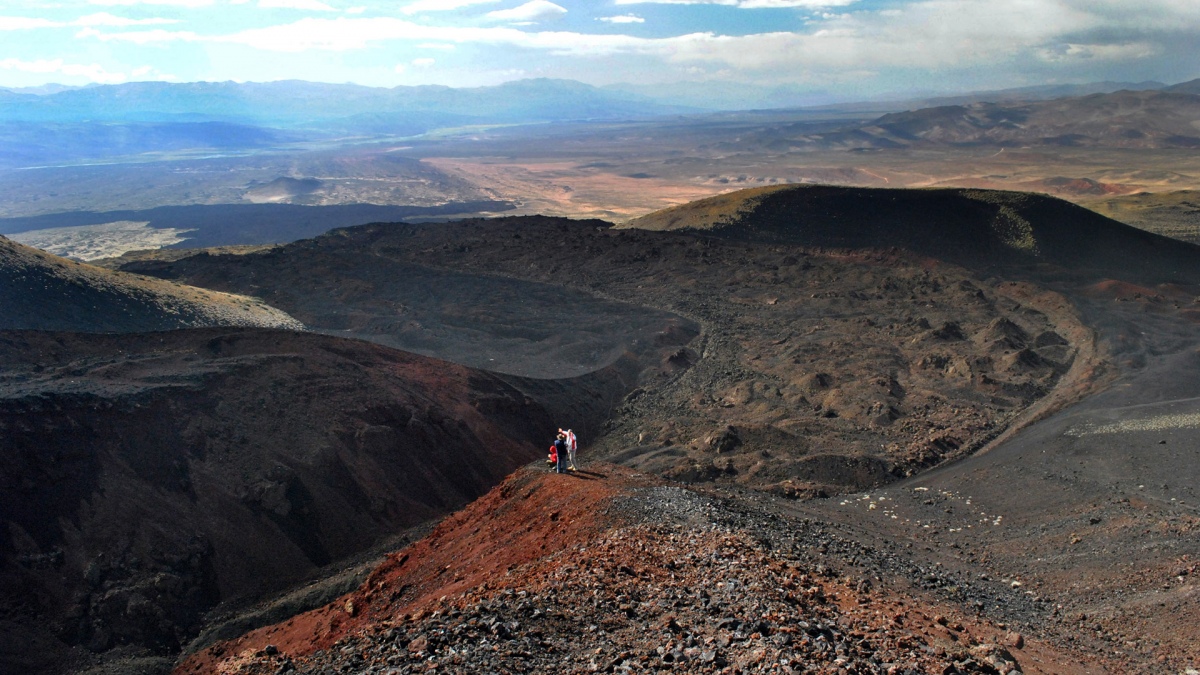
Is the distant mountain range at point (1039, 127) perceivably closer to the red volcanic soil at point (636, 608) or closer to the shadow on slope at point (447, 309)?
the shadow on slope at point (447, 309)

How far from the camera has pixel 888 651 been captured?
7777 millimetres

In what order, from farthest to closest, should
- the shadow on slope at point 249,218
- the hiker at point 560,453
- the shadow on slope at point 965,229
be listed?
1. the shadow on slope at point 249,218
2. the shadow on slope at point 965,229
3. the hiker at point 560,453

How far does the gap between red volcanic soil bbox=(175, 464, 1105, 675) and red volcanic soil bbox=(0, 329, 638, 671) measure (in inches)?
82.5

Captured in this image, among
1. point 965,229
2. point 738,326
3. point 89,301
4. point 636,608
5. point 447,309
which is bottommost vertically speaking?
point 738,326

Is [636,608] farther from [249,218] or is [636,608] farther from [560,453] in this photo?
[249,218]

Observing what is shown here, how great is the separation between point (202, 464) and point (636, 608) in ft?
36.5

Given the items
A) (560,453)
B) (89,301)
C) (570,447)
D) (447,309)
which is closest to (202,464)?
(560,453)

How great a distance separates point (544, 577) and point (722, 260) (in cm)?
3213

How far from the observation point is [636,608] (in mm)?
9211

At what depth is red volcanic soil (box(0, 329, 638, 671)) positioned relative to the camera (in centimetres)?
1344

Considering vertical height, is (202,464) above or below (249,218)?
below

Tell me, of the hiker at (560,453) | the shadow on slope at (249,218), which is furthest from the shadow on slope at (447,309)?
the shadow on slope at (249,218)

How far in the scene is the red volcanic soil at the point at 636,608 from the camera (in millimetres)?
7926

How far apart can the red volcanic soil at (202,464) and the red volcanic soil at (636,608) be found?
2.10m
